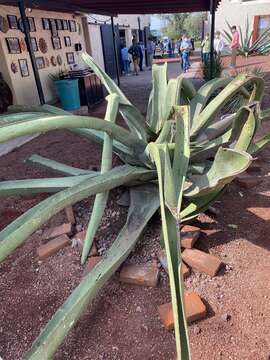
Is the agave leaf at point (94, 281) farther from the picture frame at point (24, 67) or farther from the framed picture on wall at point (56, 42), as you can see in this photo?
the framed picture on wall at point (56, 42)

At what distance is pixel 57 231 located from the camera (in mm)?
2055

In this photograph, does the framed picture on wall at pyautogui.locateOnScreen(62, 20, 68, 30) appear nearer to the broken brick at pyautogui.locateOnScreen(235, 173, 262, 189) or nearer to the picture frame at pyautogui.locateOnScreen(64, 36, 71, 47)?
the picture frame at pyautogui.locateOnScreen(64, 36, 71, 47)

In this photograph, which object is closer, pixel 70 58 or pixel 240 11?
pixel 70 58

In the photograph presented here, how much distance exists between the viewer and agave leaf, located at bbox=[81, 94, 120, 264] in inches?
59.9

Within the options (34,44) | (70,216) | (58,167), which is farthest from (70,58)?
(70,216)

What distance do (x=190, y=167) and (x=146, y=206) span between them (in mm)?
372

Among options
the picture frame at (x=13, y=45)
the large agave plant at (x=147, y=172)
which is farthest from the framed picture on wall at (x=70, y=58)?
the large agave plant at (x=147, y=172)

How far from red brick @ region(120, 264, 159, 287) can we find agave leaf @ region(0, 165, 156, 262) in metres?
0.47

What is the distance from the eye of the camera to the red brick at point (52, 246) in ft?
6.19

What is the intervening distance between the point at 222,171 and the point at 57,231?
117cm

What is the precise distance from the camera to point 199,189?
155 cm

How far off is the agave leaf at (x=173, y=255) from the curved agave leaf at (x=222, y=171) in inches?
8.8

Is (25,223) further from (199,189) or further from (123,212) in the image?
(123,212)

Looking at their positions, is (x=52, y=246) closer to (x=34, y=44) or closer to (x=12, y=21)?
(x=12, y=21)
